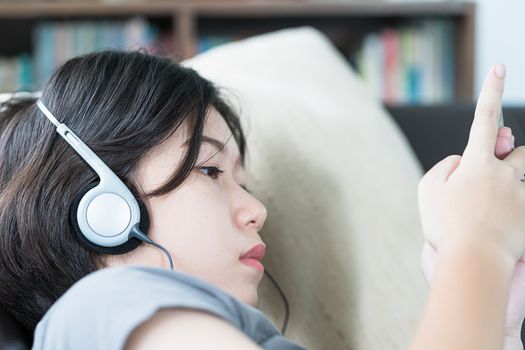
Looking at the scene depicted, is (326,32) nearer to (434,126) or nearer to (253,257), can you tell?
(434,126)

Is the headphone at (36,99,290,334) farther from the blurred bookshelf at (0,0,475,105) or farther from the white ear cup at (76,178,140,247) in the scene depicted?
the blurred bookshelf at (0,0,475,105)

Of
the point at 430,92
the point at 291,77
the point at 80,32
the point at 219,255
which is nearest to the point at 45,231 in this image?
the point at 219,255

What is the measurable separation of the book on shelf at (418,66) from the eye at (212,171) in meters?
1.54

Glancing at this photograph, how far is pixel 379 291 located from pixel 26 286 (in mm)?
464

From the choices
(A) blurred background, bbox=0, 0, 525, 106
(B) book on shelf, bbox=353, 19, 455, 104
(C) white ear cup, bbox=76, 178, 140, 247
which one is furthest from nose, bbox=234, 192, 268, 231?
(B) book on shelf, bbox=353, 19, 455, 104

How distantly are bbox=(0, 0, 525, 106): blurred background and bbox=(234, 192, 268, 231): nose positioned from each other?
1359mm

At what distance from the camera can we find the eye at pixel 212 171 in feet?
2.63

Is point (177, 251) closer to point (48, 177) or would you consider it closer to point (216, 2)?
point (48, 177)

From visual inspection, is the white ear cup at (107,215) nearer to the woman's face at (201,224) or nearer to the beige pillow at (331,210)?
the woman's face at (201,224)

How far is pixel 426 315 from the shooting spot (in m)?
0.56

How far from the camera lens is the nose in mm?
805

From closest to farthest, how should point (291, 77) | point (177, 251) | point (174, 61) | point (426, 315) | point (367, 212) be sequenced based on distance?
1. point (426, 315)
2. point (177, 251)
3. point (174, 61)
4. point (367, 212)
5. point (291, 77)

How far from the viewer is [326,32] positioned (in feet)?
7.59

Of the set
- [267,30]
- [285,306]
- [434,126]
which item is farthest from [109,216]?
[267,30]
